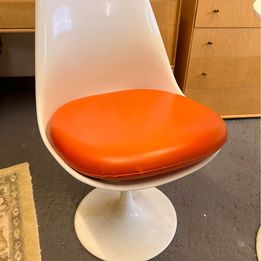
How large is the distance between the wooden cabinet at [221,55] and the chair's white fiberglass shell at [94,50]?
1.45 feet

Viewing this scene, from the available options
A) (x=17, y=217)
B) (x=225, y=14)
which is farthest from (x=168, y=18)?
(x=17, y=217)

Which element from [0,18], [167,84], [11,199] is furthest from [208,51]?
[11,199]

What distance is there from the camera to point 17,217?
1.12 meters

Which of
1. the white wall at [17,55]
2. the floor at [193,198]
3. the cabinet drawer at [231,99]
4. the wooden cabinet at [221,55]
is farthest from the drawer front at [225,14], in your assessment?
the white wall at [17,55]

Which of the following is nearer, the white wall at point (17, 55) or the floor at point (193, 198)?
the floor at point (193, 198)

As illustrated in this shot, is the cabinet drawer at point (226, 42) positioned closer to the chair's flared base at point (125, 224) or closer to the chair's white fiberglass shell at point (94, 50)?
the chair's white fiberglass shell at point (94, 50)

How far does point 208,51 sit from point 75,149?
93cm

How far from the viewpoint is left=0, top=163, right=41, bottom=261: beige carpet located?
1.02 meters

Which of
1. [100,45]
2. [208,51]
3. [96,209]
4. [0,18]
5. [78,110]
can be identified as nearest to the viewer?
[78,110]

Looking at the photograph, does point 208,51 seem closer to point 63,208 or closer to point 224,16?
point 224,16

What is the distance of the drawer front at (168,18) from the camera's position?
1311 mm

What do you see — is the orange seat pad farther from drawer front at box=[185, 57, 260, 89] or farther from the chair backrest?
drawer front at box=[185, 57, 260, 89]

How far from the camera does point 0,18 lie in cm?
127

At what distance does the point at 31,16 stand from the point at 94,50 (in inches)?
18.2
